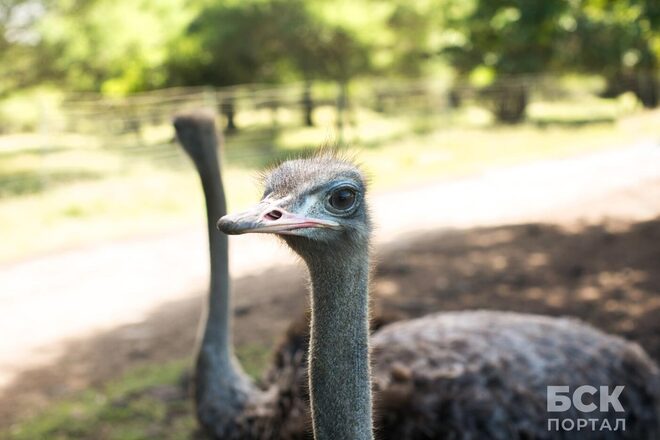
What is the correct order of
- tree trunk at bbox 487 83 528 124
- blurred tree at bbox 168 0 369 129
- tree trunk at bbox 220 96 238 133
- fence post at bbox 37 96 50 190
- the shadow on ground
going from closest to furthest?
the shadow on ground, fence post at bbox 37 96 50 190, tree trunk at bbox 220 96 238 133, blurred tree at bbox 168 0 369 129, tree trunk at bbox 487 83 528 124

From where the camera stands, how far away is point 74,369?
4.88m

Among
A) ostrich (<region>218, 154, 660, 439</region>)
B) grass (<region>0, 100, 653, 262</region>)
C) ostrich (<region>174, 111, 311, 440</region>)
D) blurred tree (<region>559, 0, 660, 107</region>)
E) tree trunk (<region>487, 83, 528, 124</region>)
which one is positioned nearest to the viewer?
ostrich (<region>218, 154, 660, 439</region>)

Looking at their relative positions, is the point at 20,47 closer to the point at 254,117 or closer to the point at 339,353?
the point at 254,117

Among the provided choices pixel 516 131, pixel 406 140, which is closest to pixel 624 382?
pixel 406 140

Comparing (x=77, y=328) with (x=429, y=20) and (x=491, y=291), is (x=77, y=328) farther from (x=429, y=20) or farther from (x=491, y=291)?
(x=429, y=20)

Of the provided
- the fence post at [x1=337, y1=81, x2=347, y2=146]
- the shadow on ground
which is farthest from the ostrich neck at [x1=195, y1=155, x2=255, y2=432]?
the fence post at [x1=337, y1=81, x2=347, y2=146]

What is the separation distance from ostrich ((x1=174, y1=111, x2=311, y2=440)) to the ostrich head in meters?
1.28

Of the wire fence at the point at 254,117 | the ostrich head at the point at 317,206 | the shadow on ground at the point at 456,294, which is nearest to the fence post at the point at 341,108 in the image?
the wire fence at the point at 254,117

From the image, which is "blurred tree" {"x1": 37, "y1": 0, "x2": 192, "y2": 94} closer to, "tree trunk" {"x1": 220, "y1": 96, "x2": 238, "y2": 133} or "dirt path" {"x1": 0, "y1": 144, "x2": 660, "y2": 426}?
"tree trunk" {"x1": 220, "y1": 96, "x2": 238, "y2": 133}

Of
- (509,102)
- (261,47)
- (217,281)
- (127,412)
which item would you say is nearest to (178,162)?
(261,47)

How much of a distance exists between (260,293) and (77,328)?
1404 mm

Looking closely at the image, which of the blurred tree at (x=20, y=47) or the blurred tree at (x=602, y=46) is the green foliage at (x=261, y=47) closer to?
the blurred tree at (x=20, y=47)

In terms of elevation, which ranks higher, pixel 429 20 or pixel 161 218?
pixel 429 20

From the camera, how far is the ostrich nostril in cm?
156
